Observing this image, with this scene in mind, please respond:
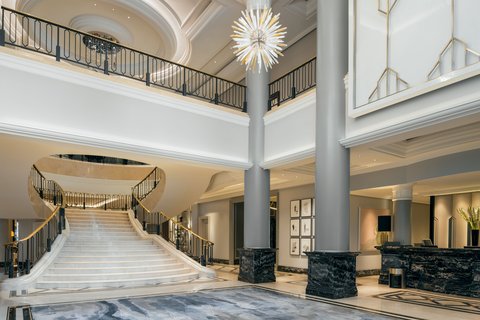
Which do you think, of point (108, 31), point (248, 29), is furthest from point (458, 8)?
point (108, 31)

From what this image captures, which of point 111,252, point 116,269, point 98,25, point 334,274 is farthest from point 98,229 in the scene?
point 334,274

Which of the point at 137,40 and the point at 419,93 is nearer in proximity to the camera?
the point at 419,93

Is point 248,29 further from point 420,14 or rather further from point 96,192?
point 96,192

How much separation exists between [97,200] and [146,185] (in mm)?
4420

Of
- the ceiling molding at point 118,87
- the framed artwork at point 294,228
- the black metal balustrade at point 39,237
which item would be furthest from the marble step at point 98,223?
the ceiling molding at point 118,87

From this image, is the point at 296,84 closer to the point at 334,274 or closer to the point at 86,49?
the point at 86,49

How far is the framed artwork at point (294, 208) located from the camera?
43.2 feet

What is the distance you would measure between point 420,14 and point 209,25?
791 centimetres

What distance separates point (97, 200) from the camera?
1897 cm

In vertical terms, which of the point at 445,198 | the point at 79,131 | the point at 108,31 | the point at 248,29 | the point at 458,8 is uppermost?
the point at 108,31

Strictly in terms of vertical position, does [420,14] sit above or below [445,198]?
above

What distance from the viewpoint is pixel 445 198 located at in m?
13.1

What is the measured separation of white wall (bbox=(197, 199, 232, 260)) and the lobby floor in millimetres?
7355

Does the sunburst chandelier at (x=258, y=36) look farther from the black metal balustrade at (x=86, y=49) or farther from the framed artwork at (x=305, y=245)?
the framed artwork at (x=305, y=245)
